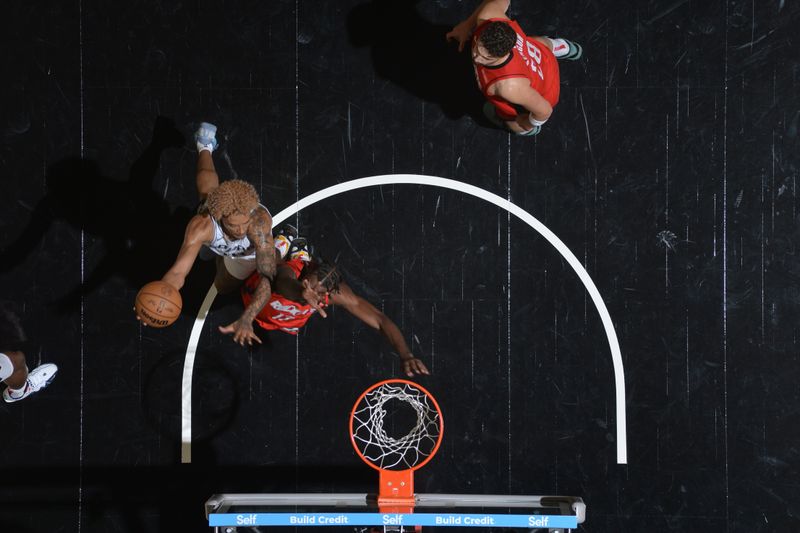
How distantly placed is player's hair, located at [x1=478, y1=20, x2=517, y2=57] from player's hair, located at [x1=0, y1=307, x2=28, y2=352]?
5.16 meters

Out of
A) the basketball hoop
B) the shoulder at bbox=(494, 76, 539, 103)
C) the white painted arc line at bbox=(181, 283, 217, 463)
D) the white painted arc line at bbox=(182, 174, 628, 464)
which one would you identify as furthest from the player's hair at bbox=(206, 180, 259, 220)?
the shoulder at bbox=(494, 76, 539, 103)

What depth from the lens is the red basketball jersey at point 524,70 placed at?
5.54m

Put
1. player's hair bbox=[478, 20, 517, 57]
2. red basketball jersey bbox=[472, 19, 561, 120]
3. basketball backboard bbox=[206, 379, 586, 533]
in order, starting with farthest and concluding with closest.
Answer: red basketball jersey bbox=[472, 19, 561, 120] < player's hair bbox=[478, 20, 517, 57] < basketball backboard bbox=[206, 379, 586, 533]

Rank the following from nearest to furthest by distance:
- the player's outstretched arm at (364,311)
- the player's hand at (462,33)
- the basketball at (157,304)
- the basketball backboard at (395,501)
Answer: the basketball at (157,304), the basketball backboard at (395,501), the player's outstretched arm at (364,311), the player's hand at (462,33)

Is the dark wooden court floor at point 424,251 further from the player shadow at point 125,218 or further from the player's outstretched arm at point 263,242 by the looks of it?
the player's outstretched arm at point 263,242

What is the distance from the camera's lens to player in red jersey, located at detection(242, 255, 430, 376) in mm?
5273

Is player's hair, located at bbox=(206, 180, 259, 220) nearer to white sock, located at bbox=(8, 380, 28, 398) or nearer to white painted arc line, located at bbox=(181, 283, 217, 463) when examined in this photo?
white painted arc line, located at bbox=(181, 283, 217, 463)

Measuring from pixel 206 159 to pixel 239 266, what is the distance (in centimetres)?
102

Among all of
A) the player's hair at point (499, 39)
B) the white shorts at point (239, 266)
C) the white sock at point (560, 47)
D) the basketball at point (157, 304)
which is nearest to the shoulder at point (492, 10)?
the player's hair at point (499, 39)

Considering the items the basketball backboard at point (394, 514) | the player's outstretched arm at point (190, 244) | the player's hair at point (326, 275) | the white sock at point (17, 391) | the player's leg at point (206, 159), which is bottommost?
the basketball backboard at point (394, 514)

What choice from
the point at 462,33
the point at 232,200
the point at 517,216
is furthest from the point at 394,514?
the point at 462,33

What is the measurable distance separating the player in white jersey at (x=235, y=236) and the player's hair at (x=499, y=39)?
2213mm

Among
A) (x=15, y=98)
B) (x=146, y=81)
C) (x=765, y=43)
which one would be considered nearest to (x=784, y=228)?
(x=765, y=43)

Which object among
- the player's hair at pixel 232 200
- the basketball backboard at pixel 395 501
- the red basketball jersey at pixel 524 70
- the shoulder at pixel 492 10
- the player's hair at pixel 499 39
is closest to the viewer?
the player's hair at pixel 232 200
